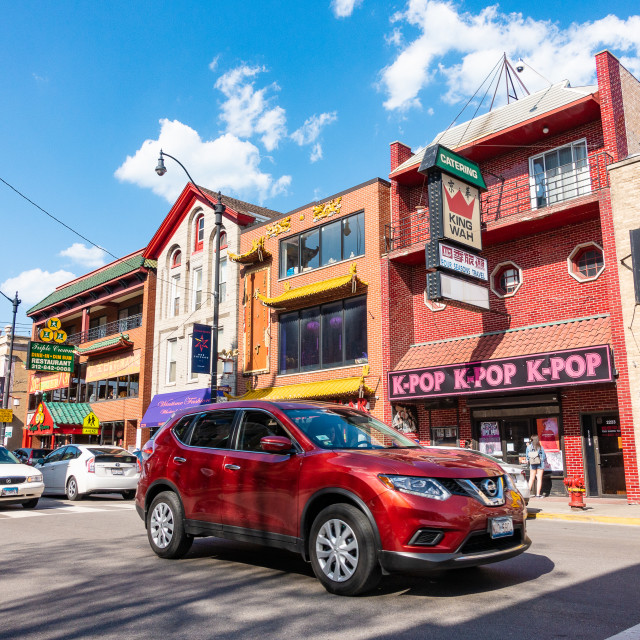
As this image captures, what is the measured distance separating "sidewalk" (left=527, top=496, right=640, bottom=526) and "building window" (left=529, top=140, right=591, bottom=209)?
809cm

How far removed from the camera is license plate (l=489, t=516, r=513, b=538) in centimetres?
514

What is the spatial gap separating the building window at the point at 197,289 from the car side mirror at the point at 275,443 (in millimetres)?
25565

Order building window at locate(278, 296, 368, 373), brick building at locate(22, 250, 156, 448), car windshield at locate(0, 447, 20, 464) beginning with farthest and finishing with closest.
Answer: brick building at locate(22, 250, 156, 448) → building window at locate(278, 296, 368, 373) → car windshield at locate(0, 447, 20, 464)

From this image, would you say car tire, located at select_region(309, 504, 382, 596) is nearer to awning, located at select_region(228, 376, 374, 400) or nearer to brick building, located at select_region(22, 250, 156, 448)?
awning, located at select_region(228, 376, 374, 400)

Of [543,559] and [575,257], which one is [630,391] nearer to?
[575,257]

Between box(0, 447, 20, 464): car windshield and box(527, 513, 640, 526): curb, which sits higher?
box(0, 447, 20, 464): car windshield

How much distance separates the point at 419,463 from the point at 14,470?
11.5 m

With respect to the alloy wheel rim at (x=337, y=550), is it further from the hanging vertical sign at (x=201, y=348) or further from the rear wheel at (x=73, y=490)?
the hanging vertical sign at (x=201, y=348)

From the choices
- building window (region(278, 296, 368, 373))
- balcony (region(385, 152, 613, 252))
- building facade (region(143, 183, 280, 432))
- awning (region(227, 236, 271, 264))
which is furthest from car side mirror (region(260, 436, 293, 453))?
building facade (region(143, 183, 280, 432))

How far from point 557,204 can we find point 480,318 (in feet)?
13.7

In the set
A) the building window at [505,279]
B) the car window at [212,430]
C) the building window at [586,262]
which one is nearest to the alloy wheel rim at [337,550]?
the car window at [212,430]

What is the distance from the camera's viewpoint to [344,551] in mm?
5199

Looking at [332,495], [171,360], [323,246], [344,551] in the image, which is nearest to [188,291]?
[171,360]

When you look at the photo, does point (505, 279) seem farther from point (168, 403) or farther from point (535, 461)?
point (168, 403)
